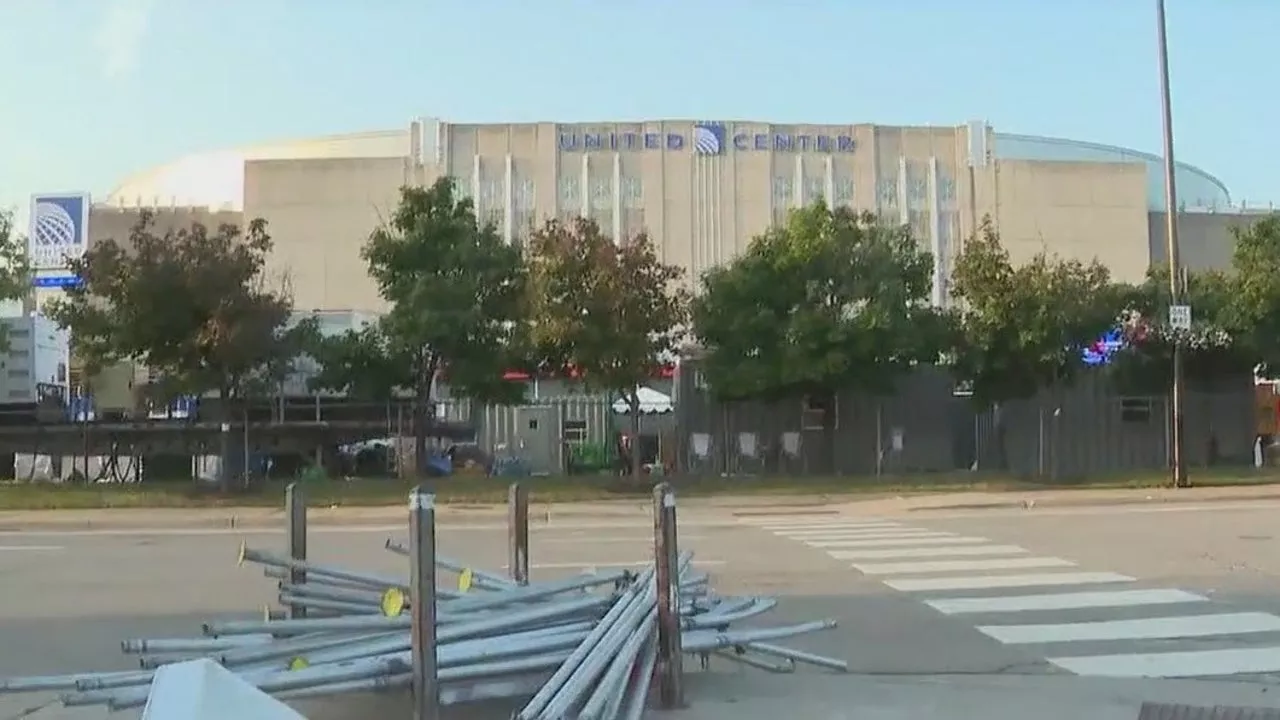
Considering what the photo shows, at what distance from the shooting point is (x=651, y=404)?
3716cm

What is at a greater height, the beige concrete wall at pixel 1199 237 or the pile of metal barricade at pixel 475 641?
the beige concrete wall at pixel 1199 237

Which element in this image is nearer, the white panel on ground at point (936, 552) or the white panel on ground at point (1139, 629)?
the white panel on ground at point (1139, 629)

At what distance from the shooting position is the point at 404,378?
29188 mm

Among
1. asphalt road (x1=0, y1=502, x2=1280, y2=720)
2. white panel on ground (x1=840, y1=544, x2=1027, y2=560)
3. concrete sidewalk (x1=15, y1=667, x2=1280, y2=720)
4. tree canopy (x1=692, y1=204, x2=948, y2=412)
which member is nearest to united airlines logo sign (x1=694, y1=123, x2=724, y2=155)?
tree canopy (x1=692, y1=204, x2=948, y2=412)

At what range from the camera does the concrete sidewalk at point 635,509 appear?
23.1m

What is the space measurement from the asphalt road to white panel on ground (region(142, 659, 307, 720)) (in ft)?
12.0

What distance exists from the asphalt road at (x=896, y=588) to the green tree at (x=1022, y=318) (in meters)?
7.92

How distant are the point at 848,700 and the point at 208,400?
2552 cm

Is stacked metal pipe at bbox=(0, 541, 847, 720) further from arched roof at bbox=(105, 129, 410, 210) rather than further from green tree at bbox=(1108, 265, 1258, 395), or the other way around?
arched roof at bbox=(105, 129, 410, 210)

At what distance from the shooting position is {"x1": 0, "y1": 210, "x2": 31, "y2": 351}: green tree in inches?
1100

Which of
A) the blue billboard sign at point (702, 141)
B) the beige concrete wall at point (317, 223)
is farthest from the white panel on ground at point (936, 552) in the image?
the blue billboard sign at point (702, 141)

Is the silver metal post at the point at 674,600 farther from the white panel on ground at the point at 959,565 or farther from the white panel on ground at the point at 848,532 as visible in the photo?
the white panel on ground at the point at 848,532

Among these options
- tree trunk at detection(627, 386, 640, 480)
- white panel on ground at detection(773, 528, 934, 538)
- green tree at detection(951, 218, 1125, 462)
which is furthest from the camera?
green tree at detection(951, 218, 1125, 462)

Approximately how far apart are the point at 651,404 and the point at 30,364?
604 inches
